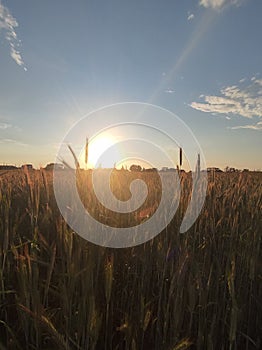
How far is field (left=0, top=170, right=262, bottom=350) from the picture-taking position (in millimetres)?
847

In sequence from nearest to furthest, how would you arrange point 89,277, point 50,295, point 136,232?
point 89,277
point 50,295
point 136,232

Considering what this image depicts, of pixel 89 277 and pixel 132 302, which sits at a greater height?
pixel 89 277

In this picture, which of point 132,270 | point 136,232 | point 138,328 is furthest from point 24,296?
point 136,232

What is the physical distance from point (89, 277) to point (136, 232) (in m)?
0.76

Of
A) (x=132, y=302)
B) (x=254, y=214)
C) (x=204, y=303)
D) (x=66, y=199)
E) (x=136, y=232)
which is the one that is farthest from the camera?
(x=66, y=199)

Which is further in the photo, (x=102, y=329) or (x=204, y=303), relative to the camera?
(x=102, y=329)

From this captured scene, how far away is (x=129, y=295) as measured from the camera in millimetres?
1258

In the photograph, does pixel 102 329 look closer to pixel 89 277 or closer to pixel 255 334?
pixel 89 277

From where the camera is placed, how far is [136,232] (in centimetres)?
160

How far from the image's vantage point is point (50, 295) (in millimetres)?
1406

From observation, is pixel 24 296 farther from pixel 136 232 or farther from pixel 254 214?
pixel 254 214

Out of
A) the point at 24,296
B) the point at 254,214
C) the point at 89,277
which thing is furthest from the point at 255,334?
the point at 24,296

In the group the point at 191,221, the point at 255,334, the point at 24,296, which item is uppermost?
the point at 191,221

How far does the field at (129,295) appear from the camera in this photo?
33.3 inches
